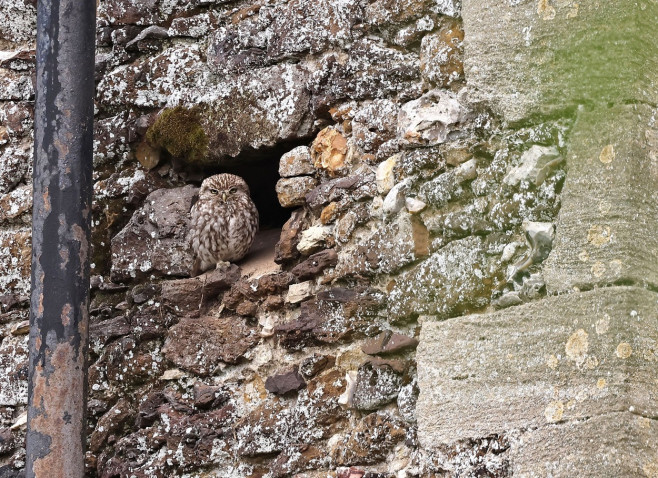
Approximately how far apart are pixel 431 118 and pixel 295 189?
2.19 ft

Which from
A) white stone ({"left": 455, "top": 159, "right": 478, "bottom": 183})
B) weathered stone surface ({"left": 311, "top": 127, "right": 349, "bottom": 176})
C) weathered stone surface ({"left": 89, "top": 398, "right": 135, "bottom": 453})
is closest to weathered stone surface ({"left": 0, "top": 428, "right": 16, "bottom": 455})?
weathered stone surface ({"left": 89, "top": 398, "right": 135, "bottom": 453})

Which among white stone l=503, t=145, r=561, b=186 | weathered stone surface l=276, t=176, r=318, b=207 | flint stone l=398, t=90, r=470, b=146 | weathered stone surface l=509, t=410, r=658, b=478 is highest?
flint stone l=398, t=90, r=470, b=146

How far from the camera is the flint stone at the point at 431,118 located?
11.6 ft

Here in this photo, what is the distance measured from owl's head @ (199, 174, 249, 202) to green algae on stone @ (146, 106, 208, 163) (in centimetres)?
19

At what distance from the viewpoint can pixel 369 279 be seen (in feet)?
12.1

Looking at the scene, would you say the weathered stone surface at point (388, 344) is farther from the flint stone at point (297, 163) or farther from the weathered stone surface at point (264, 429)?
the flint stone at point (297, 163)

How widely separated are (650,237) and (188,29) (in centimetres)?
224

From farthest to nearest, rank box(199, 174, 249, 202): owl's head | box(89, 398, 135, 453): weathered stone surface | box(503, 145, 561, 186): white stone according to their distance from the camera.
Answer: box(199, 174, 249, 202): owl's head, box(89, 398, 135, 453): weathered stone surface, box(503, 145, 561, 186): white stone

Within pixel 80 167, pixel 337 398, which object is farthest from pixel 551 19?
pixel 80 167

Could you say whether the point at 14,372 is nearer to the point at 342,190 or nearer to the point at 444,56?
the point at 342,190

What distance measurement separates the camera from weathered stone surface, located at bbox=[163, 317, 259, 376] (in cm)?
399

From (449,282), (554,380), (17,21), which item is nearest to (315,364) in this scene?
(449,282)

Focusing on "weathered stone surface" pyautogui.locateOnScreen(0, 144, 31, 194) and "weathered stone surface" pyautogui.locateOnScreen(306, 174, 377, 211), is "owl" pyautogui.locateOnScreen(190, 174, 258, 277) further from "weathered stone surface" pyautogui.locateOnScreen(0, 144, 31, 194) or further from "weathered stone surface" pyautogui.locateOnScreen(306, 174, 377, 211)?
"weathered stone surface" pyautogui.locateOnScreen(0, 144, 31, 194)

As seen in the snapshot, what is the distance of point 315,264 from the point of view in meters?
3.87
